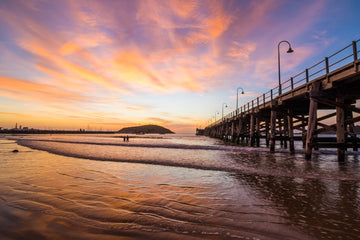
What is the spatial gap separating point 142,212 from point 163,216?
440 millimetres

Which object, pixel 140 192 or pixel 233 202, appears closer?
pixel 233 202

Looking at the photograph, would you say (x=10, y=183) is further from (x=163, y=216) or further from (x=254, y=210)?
(x=254, y=210)

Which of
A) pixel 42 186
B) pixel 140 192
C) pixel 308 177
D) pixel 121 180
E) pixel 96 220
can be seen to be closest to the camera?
pixel 96 220

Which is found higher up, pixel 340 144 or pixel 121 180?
pixel 340 144

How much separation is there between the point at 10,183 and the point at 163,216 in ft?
16.2

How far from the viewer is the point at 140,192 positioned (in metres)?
4.77

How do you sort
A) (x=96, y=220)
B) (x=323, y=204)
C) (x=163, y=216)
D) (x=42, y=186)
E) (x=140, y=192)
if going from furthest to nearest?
(x=42, y=186), (x=140, y=192), (x=323, y=204), (x=163, y=216), (x=96, y=220)

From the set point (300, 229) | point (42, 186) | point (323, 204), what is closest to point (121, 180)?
point (42, 186)

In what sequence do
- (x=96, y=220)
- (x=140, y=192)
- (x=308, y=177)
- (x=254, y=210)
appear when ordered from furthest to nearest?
(x=308, y=177), (x=140, y=192), (x=254, y=210), (x=96, y=220)

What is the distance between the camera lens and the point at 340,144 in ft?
34.5

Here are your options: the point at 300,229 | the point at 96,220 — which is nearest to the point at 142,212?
the point at 96,220

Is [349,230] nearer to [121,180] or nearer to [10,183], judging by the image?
[121,180]

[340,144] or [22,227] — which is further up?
[340,144]

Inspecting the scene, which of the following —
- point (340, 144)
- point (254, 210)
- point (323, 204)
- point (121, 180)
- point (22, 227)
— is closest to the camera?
point (22, 227)
